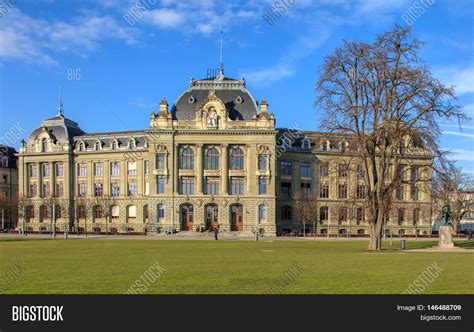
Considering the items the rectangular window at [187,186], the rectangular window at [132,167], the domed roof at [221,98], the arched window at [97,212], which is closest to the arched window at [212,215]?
the rectangular window at [187,186]

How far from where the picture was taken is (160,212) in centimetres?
8638

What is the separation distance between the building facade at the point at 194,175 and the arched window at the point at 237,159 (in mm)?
A: 179

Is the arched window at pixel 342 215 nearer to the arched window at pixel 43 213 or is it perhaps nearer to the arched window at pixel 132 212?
the arched window at pixel 132 212

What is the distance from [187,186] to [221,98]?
17.0 m

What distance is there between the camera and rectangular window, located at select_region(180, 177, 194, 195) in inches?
3418

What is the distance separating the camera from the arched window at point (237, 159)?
87.6 metres

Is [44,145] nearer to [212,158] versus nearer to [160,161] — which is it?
[160,161]

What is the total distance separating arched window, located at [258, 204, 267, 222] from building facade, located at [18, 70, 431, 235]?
18 cm

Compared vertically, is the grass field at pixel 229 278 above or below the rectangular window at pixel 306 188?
below

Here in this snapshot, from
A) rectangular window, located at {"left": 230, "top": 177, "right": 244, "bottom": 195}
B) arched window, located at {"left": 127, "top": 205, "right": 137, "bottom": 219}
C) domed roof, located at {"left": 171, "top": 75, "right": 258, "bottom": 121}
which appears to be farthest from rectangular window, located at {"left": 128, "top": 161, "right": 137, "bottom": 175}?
rectangular window, located at {"left": 230, "top": 177, "right": 244, "bottom": 195}

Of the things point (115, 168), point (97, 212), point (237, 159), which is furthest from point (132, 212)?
point (237, 159)

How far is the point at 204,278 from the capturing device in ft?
65.2

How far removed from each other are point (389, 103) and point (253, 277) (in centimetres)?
2573
